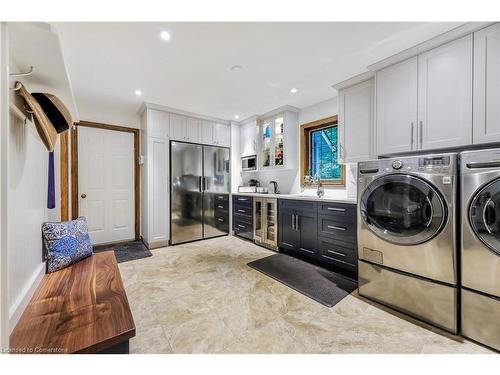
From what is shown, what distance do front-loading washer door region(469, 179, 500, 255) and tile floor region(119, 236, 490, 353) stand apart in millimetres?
725

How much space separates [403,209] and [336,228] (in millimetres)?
850

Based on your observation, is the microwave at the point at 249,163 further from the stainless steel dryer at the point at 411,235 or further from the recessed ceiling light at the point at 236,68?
the stainless steel dryer at the point at 411,235

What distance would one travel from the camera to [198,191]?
3.93m

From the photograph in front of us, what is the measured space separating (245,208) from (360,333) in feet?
8.85

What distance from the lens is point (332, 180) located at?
131 inches

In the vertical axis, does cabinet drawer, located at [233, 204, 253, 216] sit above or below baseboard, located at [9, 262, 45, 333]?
above

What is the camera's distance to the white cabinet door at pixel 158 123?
136 inches

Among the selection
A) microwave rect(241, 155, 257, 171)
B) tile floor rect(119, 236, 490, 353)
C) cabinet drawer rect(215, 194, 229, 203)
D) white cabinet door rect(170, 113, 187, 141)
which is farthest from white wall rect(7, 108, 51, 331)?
microwave rect(241, 155, 257, 171)

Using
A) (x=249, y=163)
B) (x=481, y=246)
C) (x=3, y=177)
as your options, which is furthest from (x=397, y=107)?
(x=3, y=177)

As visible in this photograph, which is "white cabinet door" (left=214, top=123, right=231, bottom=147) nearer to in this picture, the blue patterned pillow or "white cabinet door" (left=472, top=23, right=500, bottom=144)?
the blue patterned pillow

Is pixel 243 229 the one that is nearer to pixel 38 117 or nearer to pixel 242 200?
pixel 242 200

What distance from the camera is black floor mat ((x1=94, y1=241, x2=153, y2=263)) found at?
10.2 feet
